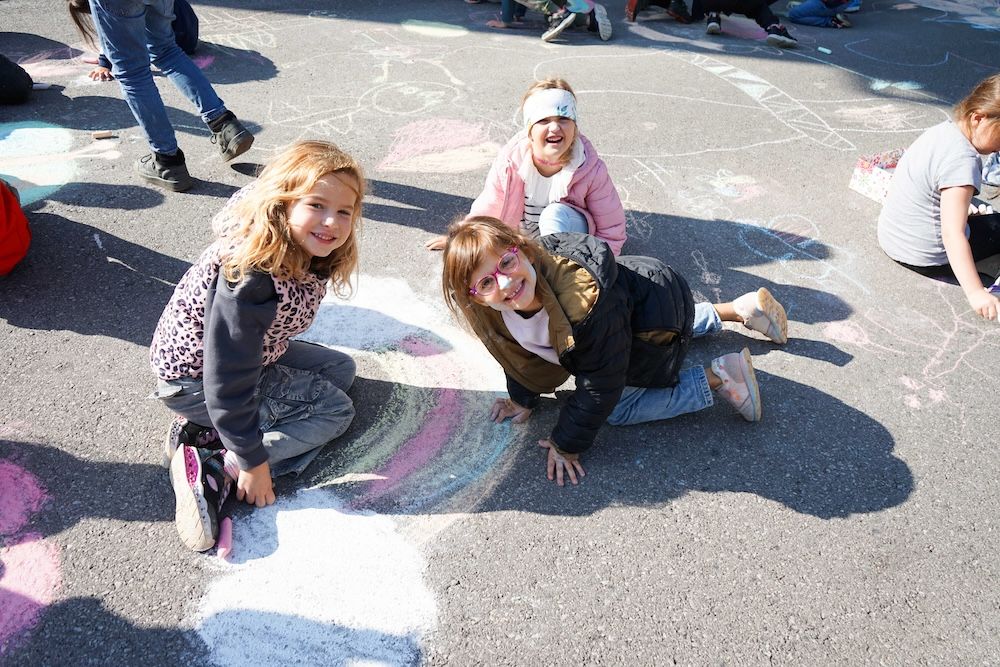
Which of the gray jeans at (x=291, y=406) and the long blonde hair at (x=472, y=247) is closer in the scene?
the long blonde hair at (x=472, y=247)

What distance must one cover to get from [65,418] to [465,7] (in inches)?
225

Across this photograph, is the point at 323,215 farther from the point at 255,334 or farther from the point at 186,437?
the point at 186,437

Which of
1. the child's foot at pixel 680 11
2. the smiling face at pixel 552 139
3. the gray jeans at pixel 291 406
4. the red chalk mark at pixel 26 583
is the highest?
the child's foot at pixel 680 11

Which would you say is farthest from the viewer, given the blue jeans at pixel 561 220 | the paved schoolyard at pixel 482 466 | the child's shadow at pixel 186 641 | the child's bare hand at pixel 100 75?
the child's bare hand at pixel 100 75

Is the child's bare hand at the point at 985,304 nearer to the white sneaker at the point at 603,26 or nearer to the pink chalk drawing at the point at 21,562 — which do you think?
the pink chalk drawing at the point at 21,562

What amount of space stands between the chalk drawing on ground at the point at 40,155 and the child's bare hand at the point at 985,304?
175 inches

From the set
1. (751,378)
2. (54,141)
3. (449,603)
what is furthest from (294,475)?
(54,141)

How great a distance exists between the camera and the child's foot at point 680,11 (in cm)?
675

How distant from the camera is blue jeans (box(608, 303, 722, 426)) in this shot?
242cm

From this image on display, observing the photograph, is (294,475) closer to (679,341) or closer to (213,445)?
(213,445)

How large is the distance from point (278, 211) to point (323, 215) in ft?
0.39

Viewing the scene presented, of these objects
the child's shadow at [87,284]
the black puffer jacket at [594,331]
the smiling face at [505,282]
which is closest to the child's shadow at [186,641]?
the black puffer jacket at [594,331]

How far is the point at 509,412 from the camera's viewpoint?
2.46 meters

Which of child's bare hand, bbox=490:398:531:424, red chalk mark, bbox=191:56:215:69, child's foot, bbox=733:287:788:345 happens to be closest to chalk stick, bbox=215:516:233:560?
child's bare hand, bbox=490:398:531:424
